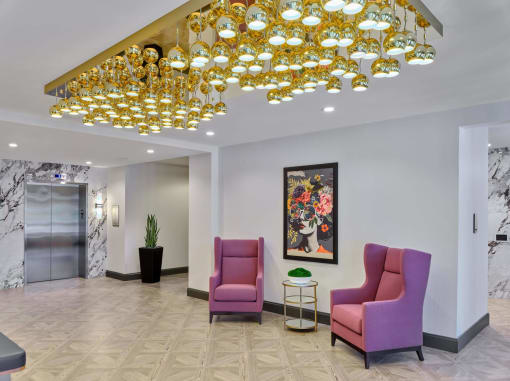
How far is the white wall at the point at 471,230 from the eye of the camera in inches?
173

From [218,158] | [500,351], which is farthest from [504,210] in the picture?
[218,158]

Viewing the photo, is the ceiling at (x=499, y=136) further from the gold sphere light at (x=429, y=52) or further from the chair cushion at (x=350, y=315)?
the gold sphere light at (x=429, y=52)

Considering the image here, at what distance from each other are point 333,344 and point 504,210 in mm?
4565

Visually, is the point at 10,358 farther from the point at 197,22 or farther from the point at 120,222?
the point at 120,222

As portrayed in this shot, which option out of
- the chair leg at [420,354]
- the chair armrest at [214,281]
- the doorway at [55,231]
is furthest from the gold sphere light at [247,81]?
the doorway at [55,231]

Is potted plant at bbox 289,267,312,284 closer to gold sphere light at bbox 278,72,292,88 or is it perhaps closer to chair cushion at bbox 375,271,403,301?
chair cushion at bbox 375,271,403,301

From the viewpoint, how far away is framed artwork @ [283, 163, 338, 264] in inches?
211

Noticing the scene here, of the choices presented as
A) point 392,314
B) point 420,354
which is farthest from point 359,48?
point 420,354

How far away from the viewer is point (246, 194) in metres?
6.46

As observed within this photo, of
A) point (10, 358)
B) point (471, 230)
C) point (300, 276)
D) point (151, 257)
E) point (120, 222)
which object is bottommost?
point (151, 257)

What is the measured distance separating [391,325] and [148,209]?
6.58 meters

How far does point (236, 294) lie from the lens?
539 cm

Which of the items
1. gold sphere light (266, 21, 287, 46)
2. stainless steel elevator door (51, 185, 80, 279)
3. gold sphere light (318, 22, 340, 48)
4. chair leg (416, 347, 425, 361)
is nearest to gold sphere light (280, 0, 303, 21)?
gold sphere light (266, 21, 287, 46)

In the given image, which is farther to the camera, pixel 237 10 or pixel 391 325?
pixel 391 325
